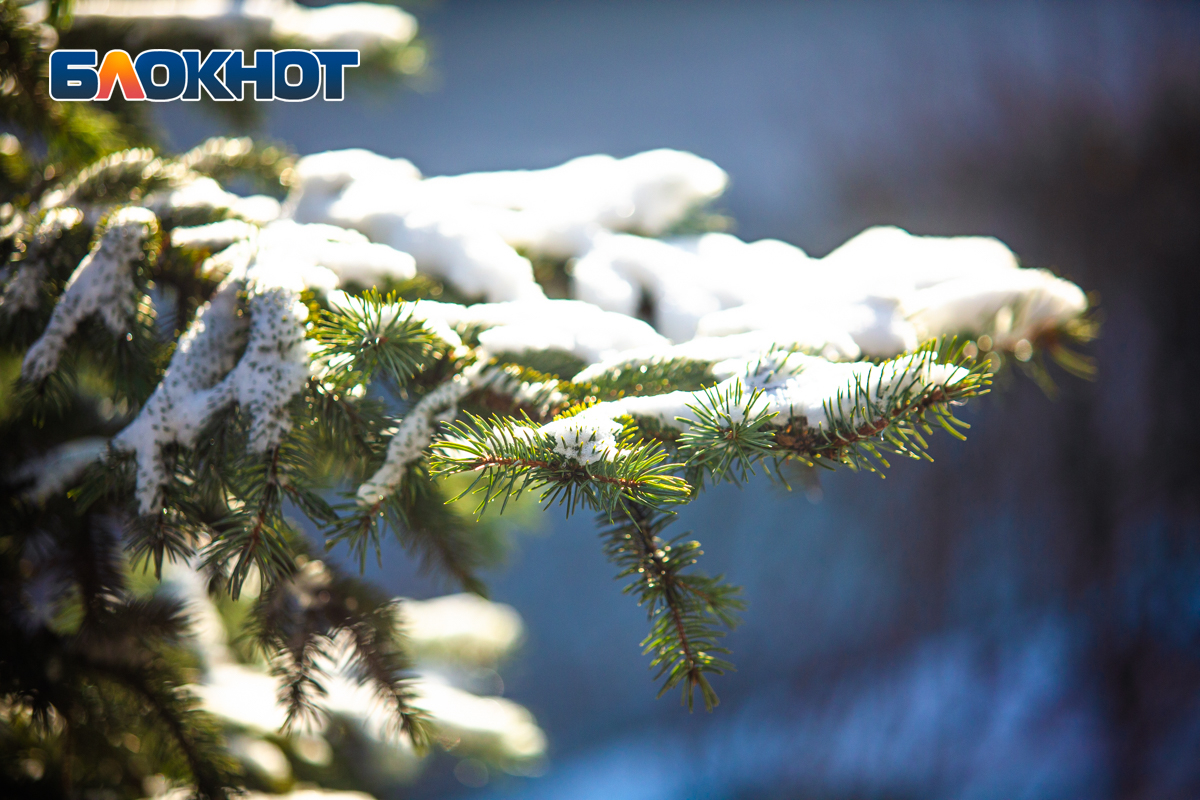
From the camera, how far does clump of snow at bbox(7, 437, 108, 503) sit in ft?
1.85

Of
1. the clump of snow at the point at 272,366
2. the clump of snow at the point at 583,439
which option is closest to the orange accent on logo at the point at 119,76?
the clump of snow at the point at 272,366

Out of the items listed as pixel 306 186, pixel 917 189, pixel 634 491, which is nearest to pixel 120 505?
pixel 306 186

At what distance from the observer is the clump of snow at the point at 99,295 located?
1.49ft

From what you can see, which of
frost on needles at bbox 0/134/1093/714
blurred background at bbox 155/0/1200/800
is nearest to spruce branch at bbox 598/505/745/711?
frost on needles at bbox 0/134/1093/714

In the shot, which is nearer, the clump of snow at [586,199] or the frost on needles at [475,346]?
the frost on needles at [475,346]

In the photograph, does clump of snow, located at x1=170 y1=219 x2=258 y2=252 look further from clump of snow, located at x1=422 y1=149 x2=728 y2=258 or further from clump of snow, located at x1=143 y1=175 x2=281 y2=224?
clump of snow, located at x1=422 y1=149 x2=728 y2=258

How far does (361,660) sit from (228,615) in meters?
0.49

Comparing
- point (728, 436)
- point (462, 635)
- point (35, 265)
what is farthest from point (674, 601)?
point (462, 635)


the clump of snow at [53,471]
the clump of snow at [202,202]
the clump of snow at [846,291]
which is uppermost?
the clump of snow at [202,202]

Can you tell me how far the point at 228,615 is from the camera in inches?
35.0

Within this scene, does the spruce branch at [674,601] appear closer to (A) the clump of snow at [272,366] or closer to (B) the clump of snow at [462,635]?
(A) the clump of snow at [272,366]

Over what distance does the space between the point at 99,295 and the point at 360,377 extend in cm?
24

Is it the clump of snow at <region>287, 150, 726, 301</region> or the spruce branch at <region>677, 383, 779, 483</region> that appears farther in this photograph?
the clump of snow at <region>287, 150, 726, 301</region>

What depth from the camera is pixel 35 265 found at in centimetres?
49
